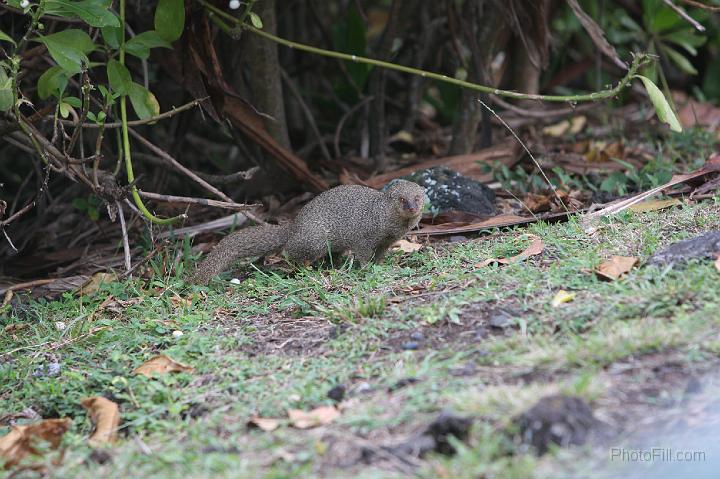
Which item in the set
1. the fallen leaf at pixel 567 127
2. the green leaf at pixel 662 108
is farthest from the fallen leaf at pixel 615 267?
the fallen leaf at pixel 567 127

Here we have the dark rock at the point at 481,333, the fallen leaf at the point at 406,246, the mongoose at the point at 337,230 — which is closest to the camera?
the dark rock at the point at 481,333

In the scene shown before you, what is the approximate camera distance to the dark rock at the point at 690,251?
3539 millimetres

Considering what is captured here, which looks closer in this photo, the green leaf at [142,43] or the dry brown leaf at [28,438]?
the dry brown leaf at [28,438]

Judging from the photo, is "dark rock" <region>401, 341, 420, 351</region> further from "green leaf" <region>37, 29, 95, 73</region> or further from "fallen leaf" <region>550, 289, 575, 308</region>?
"green leaf" <region>37, 29, 95, 73</region>

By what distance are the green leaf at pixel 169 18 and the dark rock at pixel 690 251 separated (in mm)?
2556

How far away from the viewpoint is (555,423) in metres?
2.38

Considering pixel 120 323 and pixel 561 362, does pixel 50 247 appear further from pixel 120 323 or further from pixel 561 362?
pixel 561 362

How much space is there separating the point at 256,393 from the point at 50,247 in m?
3.13

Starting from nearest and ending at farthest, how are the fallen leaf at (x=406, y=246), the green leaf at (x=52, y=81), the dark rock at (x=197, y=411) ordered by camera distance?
the dark rock at (x=197, y=411)
the green leaf at (x=52, y=81)
the fallen leaf at (x=406, y=246)

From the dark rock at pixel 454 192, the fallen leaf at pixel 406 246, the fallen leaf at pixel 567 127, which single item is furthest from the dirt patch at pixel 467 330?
the fallen leaf at pixel 567 127

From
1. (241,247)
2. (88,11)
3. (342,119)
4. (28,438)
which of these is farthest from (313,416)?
(342,119)

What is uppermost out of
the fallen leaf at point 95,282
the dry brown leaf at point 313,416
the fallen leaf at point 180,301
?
the dry brown leaf at point 313,416

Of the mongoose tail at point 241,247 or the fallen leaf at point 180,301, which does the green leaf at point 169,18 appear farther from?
the fallen leaf at point 180,301

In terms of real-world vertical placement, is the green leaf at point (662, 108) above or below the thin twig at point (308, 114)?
above
